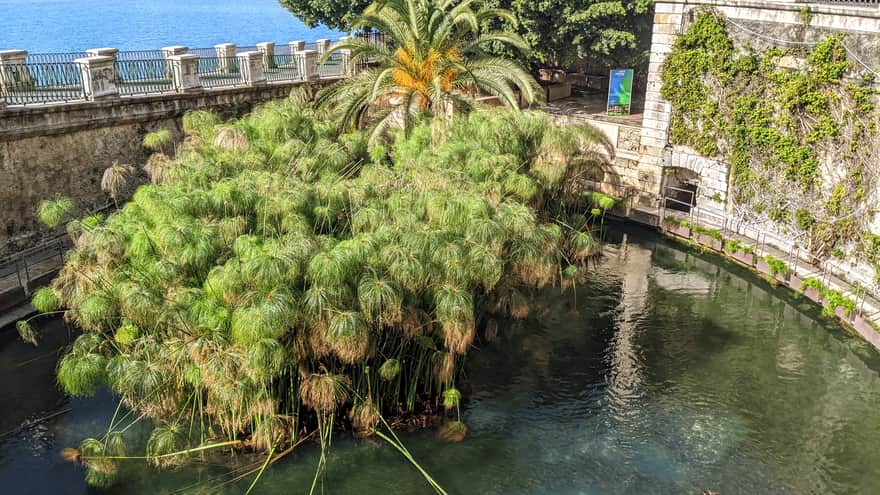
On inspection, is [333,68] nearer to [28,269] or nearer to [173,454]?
[28,269]

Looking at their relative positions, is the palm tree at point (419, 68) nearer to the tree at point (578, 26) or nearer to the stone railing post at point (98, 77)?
the stone railing post at point (98, 77)

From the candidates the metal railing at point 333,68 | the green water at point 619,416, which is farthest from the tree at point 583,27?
the green water at point 619,416

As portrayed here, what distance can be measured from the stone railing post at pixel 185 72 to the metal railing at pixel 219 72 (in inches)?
19.0

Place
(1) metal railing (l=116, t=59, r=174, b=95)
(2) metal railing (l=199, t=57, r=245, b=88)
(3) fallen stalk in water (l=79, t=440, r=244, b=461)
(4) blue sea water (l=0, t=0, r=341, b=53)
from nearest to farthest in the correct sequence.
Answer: (3) fallen stalk in water (l=79, t=440, r=244, b=461), (1) metal railing (l=116, t=59, r=174, b=95), (2) metal railing (l=199, t=57, r=245, b=88), (4) blue sea water (l=0, t=0, r=341, b=53)

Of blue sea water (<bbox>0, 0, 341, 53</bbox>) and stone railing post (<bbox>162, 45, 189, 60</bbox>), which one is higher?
blue sea water (<bbox>0, 0, 341, 53</bbox>)

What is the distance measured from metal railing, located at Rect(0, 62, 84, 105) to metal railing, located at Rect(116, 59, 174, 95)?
119cm

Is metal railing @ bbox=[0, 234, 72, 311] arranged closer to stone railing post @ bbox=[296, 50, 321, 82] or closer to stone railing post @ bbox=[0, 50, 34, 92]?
stone railing post @ bbox=[0, 50, 34, 92]

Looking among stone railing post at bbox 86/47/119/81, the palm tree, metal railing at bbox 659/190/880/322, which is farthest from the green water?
stone railing post at bbox 86/47/119/81

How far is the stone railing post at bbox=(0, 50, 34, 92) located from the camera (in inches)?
679

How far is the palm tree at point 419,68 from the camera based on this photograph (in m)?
18.7

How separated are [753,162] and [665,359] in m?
8.29

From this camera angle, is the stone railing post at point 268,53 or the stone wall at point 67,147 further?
the stone railing post at point 268,53

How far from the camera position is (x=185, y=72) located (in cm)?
2092

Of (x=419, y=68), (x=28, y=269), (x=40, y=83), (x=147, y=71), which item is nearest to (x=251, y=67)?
(x=147, y=71)
